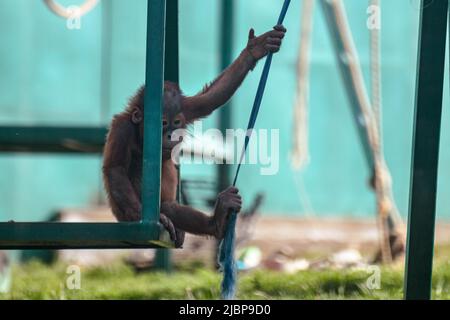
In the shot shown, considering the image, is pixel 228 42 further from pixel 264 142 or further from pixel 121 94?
pixel 264 142

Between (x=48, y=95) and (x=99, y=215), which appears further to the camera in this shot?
(x=48, y=95)

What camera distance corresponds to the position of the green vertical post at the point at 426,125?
3.45 meters

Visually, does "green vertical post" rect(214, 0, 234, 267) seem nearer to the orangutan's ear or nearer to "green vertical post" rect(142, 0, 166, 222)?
the orangutan's ear

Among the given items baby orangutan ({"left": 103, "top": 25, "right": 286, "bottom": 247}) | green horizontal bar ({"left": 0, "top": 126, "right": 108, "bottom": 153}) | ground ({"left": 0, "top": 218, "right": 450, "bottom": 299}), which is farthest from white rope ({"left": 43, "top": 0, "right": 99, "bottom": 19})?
baby orangutan ({"left": 103, "top": 25, "right": 286, "bottom": 247})

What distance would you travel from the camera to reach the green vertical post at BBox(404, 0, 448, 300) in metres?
3.45

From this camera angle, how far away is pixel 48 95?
797 centimetres

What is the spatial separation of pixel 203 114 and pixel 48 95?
4309 mm

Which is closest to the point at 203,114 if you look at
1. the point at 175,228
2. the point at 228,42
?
the point at 175,228

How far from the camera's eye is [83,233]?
2996 mm

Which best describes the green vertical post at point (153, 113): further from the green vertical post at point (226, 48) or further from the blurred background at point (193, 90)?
the blurred background at point (193, 90)

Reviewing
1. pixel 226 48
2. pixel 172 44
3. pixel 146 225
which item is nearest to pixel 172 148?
pixel 172 44

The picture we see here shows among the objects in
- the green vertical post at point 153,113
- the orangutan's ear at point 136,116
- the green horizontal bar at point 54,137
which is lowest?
the green vertical post at point 153,113

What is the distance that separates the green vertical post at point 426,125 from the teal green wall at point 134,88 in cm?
427

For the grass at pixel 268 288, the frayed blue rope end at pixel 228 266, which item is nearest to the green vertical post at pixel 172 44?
the frayed blue rope end at pixel 228 266
